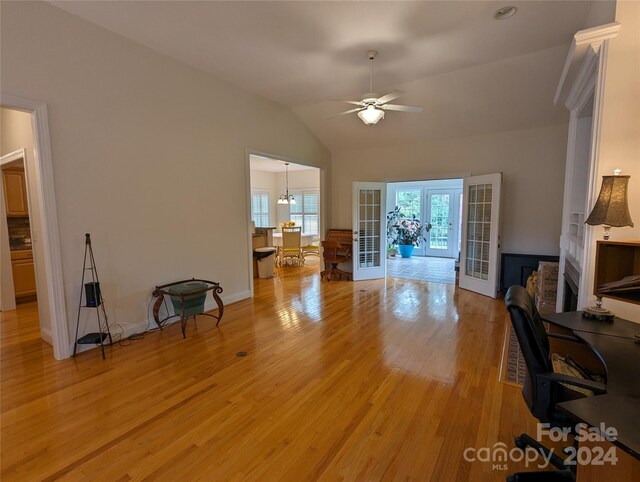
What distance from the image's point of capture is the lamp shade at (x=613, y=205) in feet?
6.50

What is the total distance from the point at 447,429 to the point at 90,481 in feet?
6.87

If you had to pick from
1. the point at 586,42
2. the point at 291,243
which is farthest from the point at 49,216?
the point at 291,243

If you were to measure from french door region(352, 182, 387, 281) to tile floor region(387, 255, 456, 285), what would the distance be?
0.67 metres

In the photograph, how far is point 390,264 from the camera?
8359 mm

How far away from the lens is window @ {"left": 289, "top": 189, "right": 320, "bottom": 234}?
10776 millimetres

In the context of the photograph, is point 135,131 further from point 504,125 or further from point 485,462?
point 504,125

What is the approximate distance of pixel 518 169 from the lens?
513cm

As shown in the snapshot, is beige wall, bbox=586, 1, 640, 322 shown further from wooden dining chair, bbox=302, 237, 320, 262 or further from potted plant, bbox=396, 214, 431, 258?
potted plant, bbox=396, 214, 431, 258

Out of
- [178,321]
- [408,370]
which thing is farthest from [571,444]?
[178,321]

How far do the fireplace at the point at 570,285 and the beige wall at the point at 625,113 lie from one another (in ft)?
1.85

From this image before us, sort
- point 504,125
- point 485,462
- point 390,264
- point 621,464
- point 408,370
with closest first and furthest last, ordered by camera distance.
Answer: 1. point 621,464
2. point 485,462
3. point 408,370
4. point 504,125
5. point 390,264

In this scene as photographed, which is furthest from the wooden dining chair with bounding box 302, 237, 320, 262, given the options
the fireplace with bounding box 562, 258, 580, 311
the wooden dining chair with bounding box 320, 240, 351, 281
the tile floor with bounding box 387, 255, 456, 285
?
the fireplace with bounding box 562, 258, 580, 311

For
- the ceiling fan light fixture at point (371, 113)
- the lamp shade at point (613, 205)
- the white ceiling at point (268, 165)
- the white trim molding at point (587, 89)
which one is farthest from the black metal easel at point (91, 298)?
the white ceiling at point (268, 165)

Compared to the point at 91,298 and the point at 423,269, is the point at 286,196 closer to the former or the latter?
the point at 423,269
